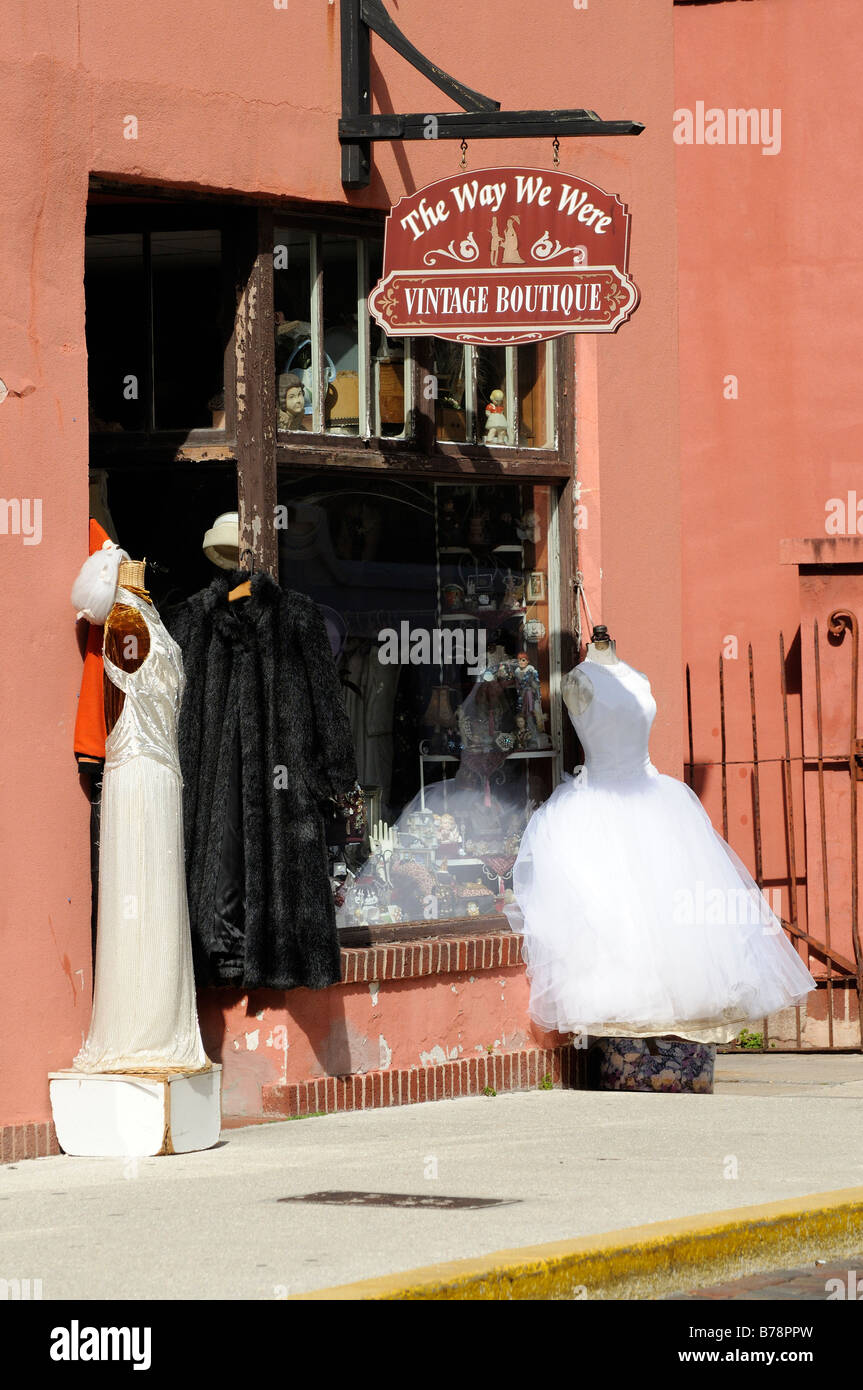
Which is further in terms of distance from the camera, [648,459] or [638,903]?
[648,459]

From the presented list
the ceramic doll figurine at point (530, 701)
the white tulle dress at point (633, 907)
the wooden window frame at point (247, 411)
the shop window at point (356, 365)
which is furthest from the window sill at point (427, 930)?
the shop window at point (356, 365)

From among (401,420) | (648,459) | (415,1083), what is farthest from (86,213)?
(415,1083)

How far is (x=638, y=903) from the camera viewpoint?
954 cm

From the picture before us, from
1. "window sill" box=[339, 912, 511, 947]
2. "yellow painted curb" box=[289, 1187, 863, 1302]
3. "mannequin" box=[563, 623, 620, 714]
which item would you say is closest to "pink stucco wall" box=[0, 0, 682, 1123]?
"mannequin" box=[563, 623, 620, 714]

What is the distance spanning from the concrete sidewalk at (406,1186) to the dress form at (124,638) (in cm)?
168

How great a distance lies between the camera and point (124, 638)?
8.20 meters

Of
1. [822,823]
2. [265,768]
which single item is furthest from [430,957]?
[822,823]

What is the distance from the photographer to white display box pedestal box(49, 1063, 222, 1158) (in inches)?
309

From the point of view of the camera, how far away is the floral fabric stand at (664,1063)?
9641mm

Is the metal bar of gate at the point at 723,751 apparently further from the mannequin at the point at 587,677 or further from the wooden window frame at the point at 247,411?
the wooden window frame at the point at 247,411

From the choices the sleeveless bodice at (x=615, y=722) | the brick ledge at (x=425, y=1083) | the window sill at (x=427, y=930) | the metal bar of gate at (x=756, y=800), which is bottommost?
the brick ledge at (x=425, y=1083)

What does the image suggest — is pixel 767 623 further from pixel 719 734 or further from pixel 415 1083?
pixel 415 1083

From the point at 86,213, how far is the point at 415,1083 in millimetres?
3846
